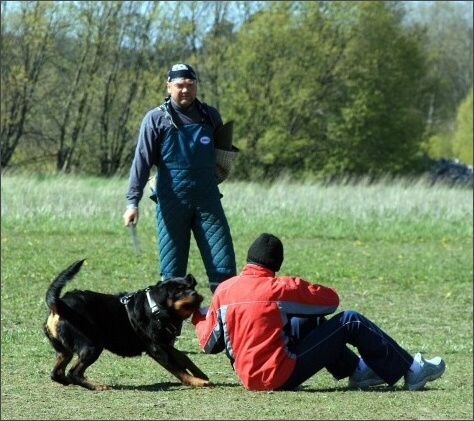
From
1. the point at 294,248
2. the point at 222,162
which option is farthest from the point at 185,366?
the point at 294,248

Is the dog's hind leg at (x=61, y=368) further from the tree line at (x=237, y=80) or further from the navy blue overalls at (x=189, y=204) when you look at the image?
the tree line at (x=237, y=80)

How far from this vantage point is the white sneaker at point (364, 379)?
7.18m

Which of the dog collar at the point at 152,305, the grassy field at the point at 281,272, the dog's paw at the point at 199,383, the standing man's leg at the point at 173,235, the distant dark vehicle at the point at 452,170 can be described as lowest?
the distant dark vehicle at the point at 452,170

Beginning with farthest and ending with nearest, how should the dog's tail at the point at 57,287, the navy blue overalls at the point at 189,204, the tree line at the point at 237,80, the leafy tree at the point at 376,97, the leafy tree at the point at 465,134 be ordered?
1. the leafy tree at the point at 465,134
2. the leafy tree at the point at 376,97
3. the tree line at the point at 237,80
4. the navy blue overalls at the point at 189,204
5. the dog's tail at the point at 57,287

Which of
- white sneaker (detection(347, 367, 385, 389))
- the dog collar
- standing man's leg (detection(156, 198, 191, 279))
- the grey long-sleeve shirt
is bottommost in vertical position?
white sneaker (detection(347, 367, 385, 389))

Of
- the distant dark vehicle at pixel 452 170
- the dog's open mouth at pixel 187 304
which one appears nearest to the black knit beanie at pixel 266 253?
the dog's open mouth at pixel 187 304

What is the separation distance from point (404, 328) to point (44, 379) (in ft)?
14.7

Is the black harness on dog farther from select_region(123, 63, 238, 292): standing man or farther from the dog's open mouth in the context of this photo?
select_region(123, 63, 238, 292): standing man

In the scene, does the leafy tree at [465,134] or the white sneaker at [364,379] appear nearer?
the white sneaker at [364,379]

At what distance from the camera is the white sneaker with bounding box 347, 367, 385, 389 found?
7.18 metres

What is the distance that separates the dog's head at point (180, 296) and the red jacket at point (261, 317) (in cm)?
15

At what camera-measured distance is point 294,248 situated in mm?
17969

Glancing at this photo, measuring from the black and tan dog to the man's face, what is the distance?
1464 mm

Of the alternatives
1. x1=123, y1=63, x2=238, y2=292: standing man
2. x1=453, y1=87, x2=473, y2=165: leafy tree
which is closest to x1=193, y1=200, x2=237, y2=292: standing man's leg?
x1=123, y1=63, x2=238, y2=292: standing man
